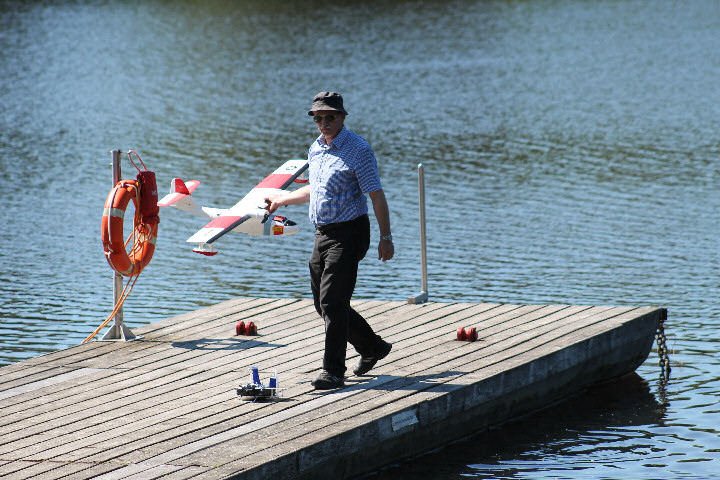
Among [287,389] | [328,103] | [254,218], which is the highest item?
[328,103]

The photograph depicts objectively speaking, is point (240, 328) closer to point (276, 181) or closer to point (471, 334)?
point (276, 181)

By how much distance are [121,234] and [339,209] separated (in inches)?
93.9

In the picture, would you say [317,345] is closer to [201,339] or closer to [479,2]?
[201,339]

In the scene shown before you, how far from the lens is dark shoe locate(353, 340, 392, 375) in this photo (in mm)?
7609

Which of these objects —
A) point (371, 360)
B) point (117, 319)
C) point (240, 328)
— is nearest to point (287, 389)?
point (371, 360)

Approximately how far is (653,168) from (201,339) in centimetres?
1249

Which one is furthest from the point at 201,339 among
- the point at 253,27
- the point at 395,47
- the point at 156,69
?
the point at 253,27

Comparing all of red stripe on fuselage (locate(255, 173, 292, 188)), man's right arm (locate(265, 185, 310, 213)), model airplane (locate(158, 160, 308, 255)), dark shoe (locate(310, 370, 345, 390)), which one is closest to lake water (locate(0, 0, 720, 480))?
dark shoe (locate(310, 370, 345, 390))

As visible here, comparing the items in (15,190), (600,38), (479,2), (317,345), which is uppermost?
(479,2)

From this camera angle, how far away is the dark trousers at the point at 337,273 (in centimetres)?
709

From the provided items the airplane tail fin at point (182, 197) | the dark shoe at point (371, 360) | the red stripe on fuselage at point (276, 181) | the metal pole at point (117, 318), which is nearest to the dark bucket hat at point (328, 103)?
the dark shoe at point (371, 360)

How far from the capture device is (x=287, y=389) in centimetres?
743

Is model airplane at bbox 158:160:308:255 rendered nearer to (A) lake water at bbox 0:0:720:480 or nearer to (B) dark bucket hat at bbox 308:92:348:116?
(B) dark bucket hat at bbox 308:92:348:116

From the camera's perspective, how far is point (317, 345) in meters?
8.65
